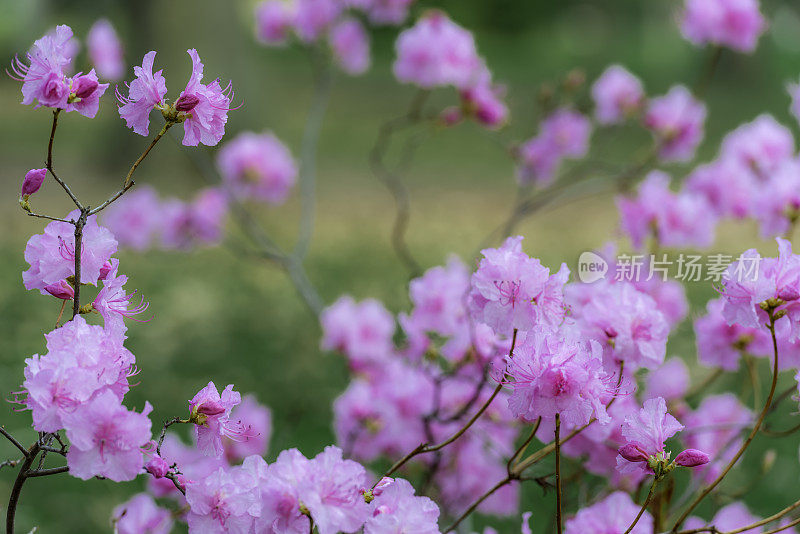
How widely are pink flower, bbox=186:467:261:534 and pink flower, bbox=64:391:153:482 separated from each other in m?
0.12

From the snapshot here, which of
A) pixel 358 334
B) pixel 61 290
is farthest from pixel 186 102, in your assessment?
pixel 358 334

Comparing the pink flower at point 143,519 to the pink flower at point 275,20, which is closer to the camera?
the pink flower at point 143,519

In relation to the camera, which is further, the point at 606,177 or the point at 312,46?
the point at 312,46

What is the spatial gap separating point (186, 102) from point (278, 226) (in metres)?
5.63

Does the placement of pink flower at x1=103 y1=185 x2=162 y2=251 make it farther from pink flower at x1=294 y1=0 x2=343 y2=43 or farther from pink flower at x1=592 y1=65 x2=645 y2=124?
pink flower at x1=592 y1=65 x2=645 y2=124

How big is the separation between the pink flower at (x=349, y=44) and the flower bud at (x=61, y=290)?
1.79 m

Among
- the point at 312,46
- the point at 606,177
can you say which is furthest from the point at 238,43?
the point at 606,177

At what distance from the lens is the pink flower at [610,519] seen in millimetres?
1143

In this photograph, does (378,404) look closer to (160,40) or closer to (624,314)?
(624,314)

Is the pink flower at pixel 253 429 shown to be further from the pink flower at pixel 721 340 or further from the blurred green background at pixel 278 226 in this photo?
the pink flower at pixel 721 340

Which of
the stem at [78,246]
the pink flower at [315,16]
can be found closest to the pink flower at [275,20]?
the pink flower at [315,16]

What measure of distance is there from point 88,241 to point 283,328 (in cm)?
328

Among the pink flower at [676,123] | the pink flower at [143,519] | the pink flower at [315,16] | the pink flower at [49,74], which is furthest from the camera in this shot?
the pink flower at [315,16]

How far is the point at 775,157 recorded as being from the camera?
7.19 ft
